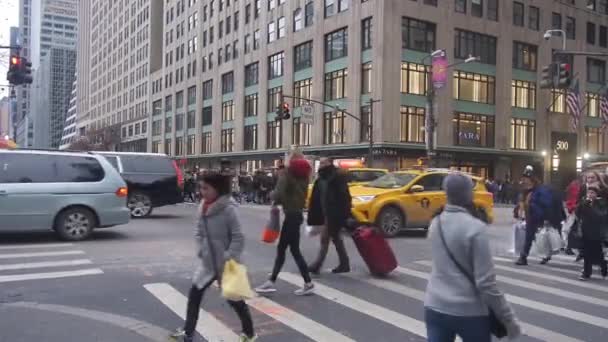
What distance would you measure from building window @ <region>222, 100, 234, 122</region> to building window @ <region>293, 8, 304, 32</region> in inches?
569

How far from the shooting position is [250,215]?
19.0m

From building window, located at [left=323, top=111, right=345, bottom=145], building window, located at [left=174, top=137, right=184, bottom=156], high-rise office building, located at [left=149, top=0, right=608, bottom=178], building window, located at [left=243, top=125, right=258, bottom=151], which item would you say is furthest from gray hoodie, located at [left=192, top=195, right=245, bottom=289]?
building window, located at [left=174, top=137, right=184, bottom=156]

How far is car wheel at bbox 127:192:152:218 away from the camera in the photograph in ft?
56.1

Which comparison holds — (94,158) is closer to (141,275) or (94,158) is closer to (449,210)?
(141,275)

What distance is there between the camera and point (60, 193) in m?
11.3

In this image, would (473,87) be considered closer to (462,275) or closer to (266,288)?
(266,288)

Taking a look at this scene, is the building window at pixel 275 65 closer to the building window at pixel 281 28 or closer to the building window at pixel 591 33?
the building window at pixel 281 28

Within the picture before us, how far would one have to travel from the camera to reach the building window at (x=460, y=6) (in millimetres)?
43737

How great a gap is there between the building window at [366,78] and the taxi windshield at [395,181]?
26404 millimetres

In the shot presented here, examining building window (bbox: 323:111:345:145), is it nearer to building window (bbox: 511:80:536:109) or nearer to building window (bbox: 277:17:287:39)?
building window (bbox: 277:17:287:39)

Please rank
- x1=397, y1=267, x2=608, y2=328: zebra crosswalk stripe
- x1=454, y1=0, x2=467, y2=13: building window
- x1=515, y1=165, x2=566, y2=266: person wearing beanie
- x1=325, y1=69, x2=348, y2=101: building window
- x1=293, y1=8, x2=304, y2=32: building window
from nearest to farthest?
x1=397, y1=267, x2=608, y2=328: zebra crosswalk stripe → x1=515, y1=165, x2=566, y2=266: person wearing beanie → x1=325, y1=69, x2=348, y2=101: building window → x1=454, y1=0, x2=467, y2=13: building window → x1=293, y1=8, x2=304, y2=32: building window

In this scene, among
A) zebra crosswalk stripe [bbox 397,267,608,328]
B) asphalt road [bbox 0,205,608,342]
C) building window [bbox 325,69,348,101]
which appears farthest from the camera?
building window [bbox 325,69,348,101]

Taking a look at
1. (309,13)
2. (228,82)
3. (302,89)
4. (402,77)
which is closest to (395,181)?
(402,77)

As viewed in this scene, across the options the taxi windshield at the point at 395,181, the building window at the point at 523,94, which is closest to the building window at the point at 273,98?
the building window at the point at 523,94
